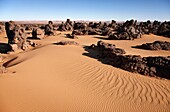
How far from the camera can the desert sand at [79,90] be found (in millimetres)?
7461

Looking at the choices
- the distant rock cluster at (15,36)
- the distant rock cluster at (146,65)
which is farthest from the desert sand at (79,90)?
the distant rock cluster at (15,36)

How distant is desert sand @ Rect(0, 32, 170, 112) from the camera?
7461 mm

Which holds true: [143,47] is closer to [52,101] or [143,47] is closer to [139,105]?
[139,105]

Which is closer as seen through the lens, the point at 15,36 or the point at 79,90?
the point at 79,90

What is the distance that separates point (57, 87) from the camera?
9.20m

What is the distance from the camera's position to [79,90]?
9.00 meters

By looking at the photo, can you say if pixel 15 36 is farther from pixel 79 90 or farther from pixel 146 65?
pixel 146 65

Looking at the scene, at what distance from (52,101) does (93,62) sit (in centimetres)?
649

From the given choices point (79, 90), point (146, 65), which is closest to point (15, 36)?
point (79, 90)

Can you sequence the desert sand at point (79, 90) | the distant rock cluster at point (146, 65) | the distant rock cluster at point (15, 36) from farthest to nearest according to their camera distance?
1. the distant rock cluster at point (15, 36)
2. the distant rock cluster at point (146, 65)
3. the desert sand at point (79, 90)

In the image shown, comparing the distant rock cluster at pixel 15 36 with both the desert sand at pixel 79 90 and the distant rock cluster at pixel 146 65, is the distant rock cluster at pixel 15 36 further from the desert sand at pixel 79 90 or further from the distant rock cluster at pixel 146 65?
the distant rock cluster at pixel 146 65

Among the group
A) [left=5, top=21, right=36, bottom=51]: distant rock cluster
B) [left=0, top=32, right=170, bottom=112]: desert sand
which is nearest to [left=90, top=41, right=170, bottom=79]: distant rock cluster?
[left=0, top=32, right=170, bottom=112]: desert sand

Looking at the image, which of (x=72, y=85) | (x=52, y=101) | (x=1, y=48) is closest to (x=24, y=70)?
(x=72, y=85)

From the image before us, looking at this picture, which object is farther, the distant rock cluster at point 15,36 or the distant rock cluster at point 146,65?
the distant rock cluster at point 15,36
